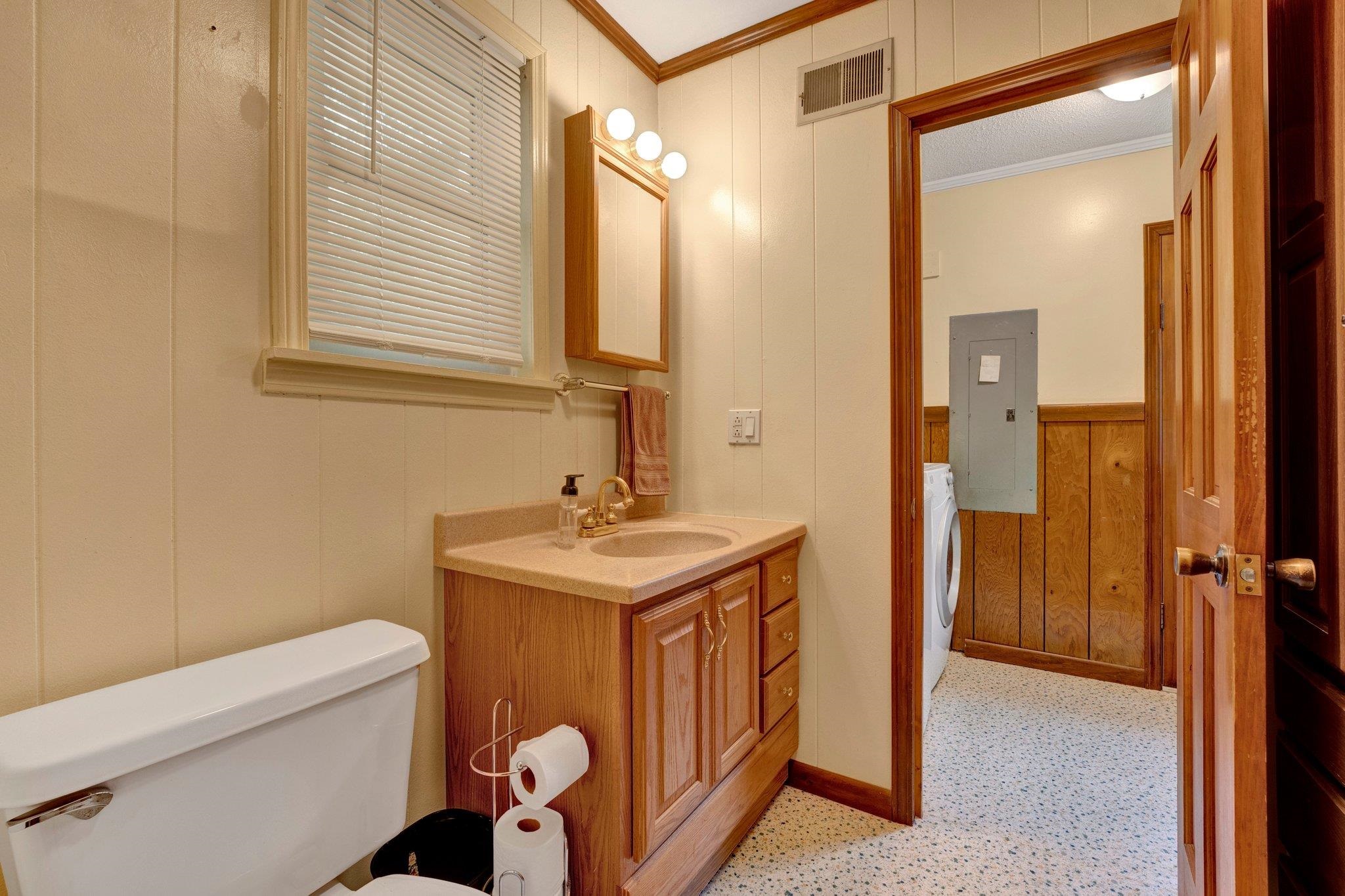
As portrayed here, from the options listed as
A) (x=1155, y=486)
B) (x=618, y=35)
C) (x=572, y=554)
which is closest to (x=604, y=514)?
(x=572, y=554)

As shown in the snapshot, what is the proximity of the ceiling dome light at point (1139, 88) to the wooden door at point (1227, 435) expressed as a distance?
1.29m

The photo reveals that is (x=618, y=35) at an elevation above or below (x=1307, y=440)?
above

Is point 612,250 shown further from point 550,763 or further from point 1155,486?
point 1155,486

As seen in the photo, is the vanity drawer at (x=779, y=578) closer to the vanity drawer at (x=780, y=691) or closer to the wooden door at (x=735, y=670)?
the wooden door at (x=735, y=670)

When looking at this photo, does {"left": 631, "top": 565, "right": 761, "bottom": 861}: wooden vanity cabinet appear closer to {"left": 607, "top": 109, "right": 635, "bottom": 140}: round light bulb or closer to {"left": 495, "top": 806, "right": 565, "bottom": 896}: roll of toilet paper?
{"left": 495, "top": 806, "right": 565, "bottom": 896}: roll of toilet paper

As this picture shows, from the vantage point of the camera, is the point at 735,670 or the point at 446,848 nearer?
the point at 446,848

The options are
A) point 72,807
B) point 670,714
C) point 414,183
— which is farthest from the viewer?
point 414,183

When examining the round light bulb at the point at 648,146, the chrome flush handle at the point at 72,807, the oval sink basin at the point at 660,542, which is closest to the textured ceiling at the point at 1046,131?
the round light bulb at the point at 648,146

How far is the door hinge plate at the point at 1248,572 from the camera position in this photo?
2.43 ft

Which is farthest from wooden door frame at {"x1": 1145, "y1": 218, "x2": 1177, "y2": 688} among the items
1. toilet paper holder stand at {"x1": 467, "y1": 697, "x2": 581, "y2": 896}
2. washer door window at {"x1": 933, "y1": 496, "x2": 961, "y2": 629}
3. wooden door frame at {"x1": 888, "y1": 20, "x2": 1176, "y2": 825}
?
toilet paper holder stand at {"x1": 467, "y1": 697, "x2": 581, "y2": 896}

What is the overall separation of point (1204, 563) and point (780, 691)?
3.77ft

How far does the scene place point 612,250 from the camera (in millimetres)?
1829

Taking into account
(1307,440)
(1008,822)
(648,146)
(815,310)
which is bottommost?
(1008,822)

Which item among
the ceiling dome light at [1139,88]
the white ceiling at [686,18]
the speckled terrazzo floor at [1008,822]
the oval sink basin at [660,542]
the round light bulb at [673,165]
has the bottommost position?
the speckled terrazzo floor at [1008,822]
